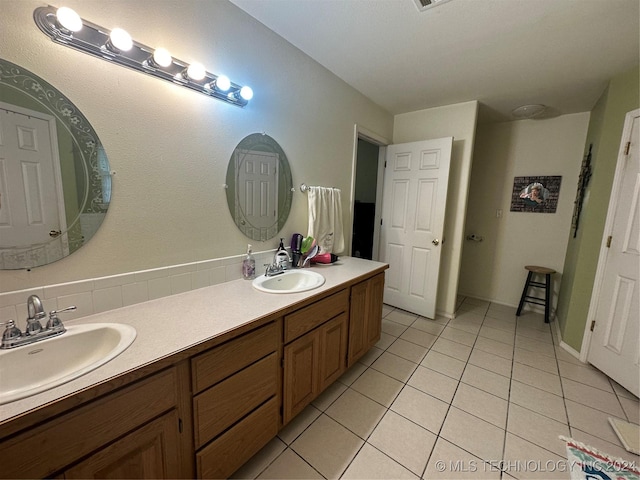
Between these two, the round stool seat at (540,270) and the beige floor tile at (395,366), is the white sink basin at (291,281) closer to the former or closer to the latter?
the beige floor tile at (395,366)

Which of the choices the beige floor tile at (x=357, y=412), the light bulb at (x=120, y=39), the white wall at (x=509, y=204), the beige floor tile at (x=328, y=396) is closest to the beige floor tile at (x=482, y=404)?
the beige floor tile at (x=357, y=412)

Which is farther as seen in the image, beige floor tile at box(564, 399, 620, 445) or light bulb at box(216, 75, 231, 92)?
beige floor tile at box(564, 399, 620, 445)

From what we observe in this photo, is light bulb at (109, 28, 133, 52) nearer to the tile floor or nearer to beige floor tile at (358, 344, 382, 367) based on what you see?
the tile floor

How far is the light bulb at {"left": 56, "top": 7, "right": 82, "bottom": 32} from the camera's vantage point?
90 centimetres

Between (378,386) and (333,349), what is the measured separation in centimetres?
52

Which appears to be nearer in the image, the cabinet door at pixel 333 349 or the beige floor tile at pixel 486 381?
the cabinet door at pixel 333 349

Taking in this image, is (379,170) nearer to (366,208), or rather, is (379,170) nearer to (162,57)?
(366,208)

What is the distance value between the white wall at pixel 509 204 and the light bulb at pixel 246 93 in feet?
10.4

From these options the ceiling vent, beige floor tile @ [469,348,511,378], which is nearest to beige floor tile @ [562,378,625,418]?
beige floor tile @ [469,348,511,378]

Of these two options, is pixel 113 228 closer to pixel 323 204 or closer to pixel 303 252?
pixel 303 252

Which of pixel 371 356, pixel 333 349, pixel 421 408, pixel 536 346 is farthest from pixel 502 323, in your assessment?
pixel 333 349

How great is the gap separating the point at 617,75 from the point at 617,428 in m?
2.52

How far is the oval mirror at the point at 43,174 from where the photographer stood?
0.88m

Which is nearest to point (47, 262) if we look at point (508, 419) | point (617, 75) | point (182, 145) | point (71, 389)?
point (71, 389)
